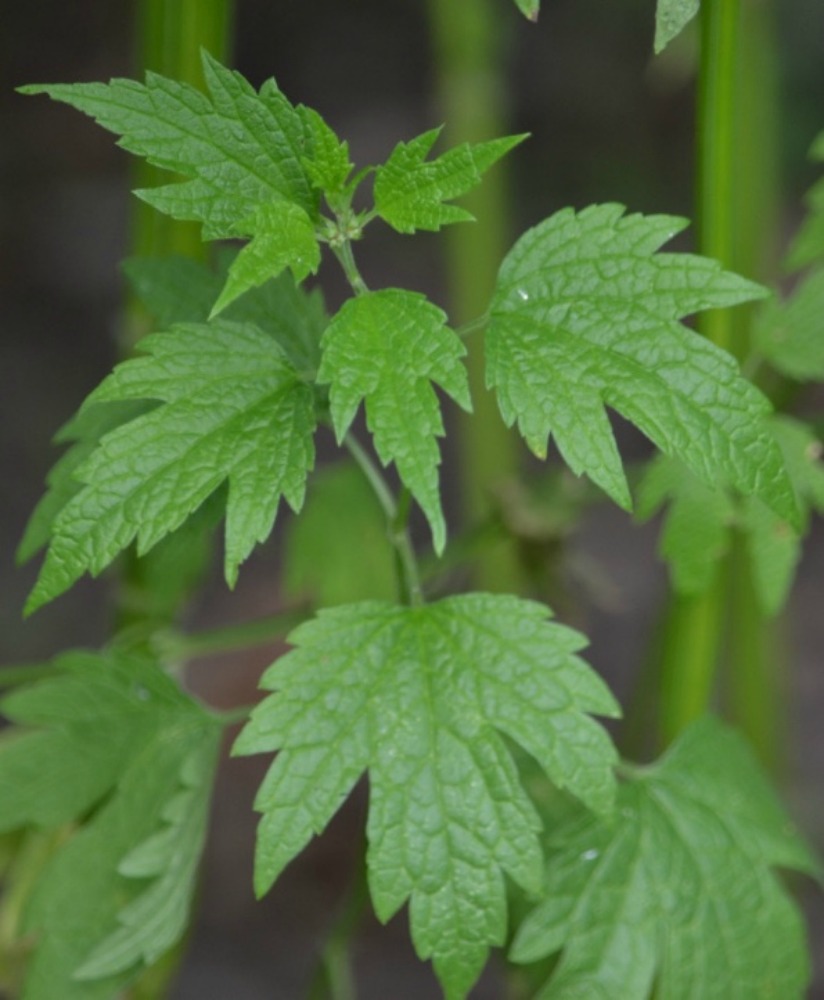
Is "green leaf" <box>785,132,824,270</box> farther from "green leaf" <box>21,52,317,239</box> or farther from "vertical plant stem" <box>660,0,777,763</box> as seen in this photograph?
"green leaf" <box>21,52,317,239</box>

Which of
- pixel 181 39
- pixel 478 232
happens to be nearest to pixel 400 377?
pixel 181 39

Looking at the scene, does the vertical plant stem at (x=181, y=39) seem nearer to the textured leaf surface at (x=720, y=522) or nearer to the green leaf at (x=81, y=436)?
the green leaf at (x=81, y=436)

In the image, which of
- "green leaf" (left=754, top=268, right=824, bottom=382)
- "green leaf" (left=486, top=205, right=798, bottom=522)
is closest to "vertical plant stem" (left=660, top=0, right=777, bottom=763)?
"green leaf" (left=754, top=268, right=824, bottom=382)

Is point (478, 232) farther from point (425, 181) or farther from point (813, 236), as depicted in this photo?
point (425, 181)

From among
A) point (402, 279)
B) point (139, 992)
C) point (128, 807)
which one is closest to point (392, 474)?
point (402, 279)

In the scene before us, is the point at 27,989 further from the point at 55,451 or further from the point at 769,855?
the point at 55,451

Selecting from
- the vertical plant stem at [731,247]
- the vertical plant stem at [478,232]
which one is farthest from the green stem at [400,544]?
the vertical plant stem at [478,232]
